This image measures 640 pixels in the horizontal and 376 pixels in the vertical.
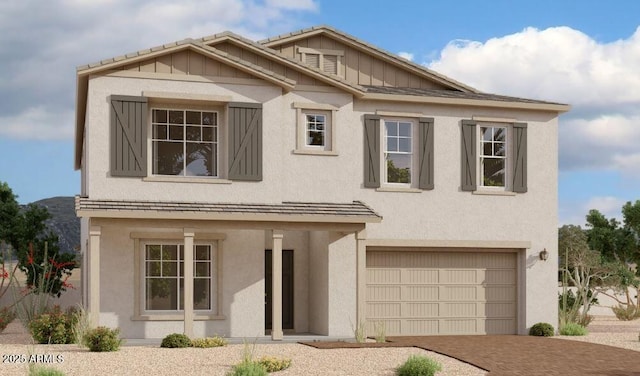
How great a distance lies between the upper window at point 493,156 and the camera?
23.7 metres

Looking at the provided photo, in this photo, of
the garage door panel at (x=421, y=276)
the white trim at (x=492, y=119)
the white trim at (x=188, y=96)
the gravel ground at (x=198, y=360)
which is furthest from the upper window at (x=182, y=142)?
the white trim at (x=492, y=119)

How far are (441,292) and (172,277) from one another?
6.60 meters

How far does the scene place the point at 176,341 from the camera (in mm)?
19172

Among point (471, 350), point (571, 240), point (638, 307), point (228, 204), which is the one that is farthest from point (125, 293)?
point (638, 307)

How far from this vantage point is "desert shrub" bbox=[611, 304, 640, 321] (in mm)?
32750

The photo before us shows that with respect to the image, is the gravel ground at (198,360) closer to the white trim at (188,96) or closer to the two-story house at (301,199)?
the two-story house at (301,199)

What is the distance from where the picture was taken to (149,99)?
68.0 ft

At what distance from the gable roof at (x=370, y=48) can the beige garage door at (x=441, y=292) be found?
16.1ft

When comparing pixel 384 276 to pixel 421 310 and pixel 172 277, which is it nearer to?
pixel 421 310

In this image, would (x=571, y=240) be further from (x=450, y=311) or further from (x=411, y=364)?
(x=411, y=364)

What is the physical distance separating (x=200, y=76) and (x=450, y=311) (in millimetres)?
8245

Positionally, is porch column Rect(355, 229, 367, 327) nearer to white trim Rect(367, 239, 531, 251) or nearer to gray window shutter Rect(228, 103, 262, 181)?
white trim Rect(367, 239, 531, 251)

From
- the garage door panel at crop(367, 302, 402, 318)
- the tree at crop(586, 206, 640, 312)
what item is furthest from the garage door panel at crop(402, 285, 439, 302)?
the tree at crop(586, 206, 640, 312)

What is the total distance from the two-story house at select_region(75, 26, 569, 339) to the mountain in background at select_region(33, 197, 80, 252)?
50.9 metres
